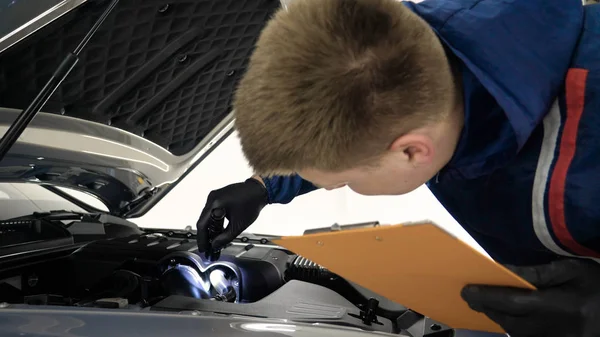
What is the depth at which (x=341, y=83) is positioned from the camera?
0.77 meters

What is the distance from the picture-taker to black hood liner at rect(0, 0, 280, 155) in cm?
112

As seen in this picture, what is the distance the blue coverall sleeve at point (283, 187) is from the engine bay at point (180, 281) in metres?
0.16

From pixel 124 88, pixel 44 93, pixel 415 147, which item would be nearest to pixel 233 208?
pixel 124 88

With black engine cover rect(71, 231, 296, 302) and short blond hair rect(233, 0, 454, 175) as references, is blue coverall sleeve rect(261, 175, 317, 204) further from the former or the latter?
short blond hair rect(233, 0, 454, 175)

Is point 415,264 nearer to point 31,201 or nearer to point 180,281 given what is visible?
point 180,281

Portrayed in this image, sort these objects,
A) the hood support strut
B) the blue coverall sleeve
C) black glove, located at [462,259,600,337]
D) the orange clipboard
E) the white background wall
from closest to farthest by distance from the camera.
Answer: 1. the orange clipboard
2. black glove, located at [462,259,600,337]
3. the hood support strut
4. the blue coverall sleeve
5. the white background wall

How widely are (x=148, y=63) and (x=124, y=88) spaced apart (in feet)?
0.31

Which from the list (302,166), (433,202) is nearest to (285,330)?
(302,166)

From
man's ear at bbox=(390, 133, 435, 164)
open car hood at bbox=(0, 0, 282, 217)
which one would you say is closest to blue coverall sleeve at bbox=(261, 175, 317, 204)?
open car hood at bbox=(0, 0, 282, 217)

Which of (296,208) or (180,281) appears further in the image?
(296,208)

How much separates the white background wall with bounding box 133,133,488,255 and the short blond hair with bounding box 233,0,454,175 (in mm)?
2344

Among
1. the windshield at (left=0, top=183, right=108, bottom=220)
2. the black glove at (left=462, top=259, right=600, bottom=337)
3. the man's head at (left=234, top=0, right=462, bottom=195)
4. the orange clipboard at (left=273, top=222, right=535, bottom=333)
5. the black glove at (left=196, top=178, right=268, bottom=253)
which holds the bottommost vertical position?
the black glove at (left=462, top=259, right=600, bottom=337)

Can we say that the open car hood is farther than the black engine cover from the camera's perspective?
No

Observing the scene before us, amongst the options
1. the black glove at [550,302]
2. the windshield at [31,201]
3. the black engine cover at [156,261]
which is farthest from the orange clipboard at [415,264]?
the windshield at [31,201]
